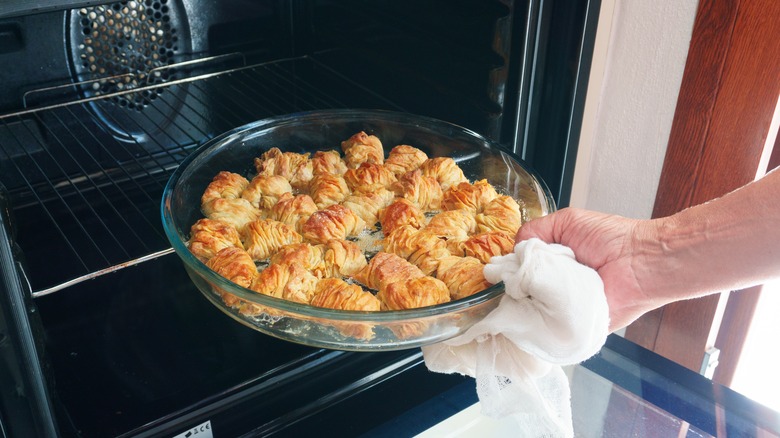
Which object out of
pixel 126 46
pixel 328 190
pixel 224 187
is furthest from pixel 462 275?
pixel 126 46

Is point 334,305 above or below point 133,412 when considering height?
above

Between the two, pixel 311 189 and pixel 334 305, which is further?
pixel 311 189

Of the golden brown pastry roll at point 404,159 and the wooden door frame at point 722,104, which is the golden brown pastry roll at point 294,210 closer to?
the golden brown pastry roll at point 404,159

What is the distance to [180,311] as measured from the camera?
1035 millimetres

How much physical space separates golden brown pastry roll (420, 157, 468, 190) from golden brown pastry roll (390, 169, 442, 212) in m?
0.02

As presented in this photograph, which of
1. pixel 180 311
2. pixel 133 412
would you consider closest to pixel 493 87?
pixel 180 311

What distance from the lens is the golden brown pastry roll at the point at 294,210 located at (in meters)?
0.99

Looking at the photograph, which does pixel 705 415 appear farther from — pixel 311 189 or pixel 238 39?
pixel 238 39

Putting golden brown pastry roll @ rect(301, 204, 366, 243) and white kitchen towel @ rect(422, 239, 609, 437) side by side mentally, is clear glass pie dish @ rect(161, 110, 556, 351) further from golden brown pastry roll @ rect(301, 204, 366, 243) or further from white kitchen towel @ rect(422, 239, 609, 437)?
golden brown pastry roll @ rect(301, 204, 366, 243)

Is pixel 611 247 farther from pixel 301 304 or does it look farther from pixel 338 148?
pixel 338 148

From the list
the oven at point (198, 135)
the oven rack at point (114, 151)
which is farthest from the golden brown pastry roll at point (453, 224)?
the oven rack at point (114, 151)

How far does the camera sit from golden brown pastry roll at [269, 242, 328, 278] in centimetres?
88

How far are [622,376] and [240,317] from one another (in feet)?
1.86

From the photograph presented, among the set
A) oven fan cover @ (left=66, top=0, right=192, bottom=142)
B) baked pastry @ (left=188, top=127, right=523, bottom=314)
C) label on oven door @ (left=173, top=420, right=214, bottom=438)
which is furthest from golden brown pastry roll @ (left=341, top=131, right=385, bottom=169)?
label on oven door @ (left=173, top=420, right=214, bottom=438)
